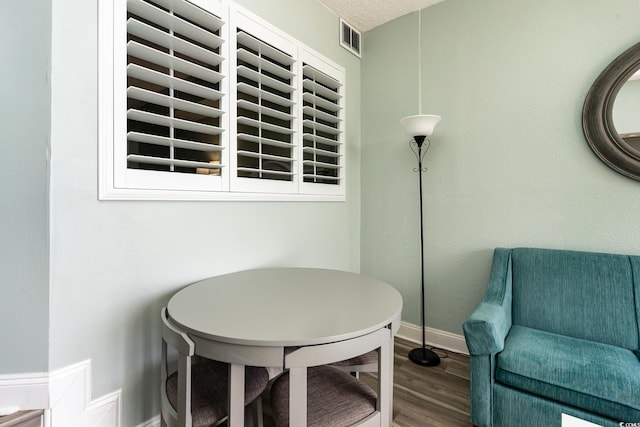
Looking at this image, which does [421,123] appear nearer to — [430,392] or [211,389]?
[430,392]

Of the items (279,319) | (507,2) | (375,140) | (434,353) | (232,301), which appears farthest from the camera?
(375,140)

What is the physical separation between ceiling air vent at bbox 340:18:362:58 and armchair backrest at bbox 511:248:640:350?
84.8 inches

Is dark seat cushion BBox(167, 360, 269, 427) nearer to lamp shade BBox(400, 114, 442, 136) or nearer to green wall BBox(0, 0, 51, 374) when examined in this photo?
green wall BBox(0, 0, 51, 374)

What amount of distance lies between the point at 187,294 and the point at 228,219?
0.54 m

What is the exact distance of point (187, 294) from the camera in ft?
4.37

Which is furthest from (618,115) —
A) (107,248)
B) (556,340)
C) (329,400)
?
(107,248)

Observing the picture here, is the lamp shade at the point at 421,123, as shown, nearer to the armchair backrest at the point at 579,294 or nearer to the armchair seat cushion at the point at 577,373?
the armchair backrest at the point at 579,294

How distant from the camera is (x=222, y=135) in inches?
65.9

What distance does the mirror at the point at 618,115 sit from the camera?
5.62 ft

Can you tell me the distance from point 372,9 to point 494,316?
8.08ft

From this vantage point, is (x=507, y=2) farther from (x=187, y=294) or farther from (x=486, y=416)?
(x=187, y=294)

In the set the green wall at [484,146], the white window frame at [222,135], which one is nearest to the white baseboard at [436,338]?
the green wall at [484,146]

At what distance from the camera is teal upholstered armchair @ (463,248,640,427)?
128cm

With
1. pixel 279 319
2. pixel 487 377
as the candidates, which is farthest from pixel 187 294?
pixel 487 377
